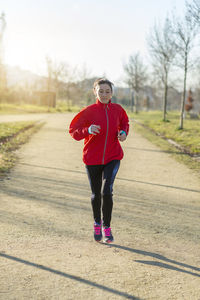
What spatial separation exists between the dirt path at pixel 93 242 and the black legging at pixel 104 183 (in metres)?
0.33

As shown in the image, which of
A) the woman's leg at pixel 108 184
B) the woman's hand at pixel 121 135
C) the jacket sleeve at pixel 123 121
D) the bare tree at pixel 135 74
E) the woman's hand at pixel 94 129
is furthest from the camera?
the bare tree at pixel 135 74

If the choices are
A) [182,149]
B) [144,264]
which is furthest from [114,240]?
[182,149]

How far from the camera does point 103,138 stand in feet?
11.8

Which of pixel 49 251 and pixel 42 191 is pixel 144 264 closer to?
pixel 49 251

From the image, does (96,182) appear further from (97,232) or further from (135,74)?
(135,74)

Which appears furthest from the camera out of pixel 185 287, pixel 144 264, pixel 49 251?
pixel 49 251

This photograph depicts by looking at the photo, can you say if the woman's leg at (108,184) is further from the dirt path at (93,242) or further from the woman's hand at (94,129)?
the woman's hand at (94,129)

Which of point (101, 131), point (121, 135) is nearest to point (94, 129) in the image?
point (101, 131)

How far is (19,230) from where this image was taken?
388cm

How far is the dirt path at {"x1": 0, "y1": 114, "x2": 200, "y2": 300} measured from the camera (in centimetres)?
265

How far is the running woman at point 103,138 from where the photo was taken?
11.8 ft

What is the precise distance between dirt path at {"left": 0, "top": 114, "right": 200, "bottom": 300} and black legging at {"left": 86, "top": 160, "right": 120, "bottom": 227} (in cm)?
33

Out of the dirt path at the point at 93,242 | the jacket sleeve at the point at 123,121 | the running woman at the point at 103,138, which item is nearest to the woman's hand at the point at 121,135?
the running woman at the point at 103,138

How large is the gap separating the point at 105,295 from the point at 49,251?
→ 3.21ft
